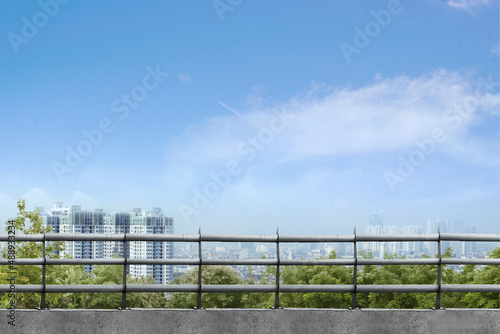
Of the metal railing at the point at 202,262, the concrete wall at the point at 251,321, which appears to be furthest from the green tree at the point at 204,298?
the concrete wall at the point at 251,321

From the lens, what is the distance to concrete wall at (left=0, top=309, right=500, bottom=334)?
23.1 ft

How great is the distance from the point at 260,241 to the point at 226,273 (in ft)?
6.36

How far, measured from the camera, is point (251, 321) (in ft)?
23.5

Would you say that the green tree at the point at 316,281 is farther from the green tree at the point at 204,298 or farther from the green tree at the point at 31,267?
the green tree at the point at 31,267

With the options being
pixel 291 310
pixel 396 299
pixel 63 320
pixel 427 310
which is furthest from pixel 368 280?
pixel 63 320

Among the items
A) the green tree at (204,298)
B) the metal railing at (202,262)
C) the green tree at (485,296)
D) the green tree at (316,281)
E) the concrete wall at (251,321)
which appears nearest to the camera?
the concrete wall at (251,321)

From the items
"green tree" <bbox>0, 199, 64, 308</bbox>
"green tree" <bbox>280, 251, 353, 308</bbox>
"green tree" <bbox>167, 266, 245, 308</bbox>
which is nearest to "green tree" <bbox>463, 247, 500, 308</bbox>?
"green tree" <bbox>280, 251, 353, 308</bbox>

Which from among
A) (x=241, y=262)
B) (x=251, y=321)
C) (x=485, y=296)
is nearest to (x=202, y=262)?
(x=241, y=262)

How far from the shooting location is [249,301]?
8.20m

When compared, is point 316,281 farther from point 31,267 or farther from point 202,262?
point 31,267

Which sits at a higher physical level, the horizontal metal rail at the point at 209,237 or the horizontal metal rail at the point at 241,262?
the horizontal metal rail at the point at 209,237

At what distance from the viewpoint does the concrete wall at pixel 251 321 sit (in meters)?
7.05

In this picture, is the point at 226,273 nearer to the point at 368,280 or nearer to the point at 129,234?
the point at 129,234

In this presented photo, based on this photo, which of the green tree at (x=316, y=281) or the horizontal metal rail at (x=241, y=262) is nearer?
the horizontal metal rail at (x=241, y=262)
